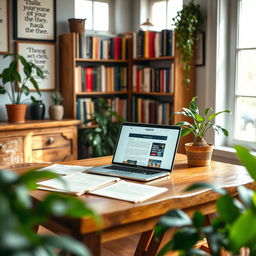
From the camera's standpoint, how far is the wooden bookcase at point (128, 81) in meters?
4.51

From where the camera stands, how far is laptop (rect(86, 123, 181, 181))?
2.44 meters

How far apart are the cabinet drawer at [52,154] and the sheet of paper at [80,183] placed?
2068 mm

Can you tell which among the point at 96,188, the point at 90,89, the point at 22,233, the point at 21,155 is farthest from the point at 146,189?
the point at 90,89

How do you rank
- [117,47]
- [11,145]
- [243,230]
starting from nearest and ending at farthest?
[243,230]
[11,145]
[117,47]

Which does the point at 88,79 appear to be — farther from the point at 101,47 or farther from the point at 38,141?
the point at 38,141

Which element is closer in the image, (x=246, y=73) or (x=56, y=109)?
(x=246, y=73)

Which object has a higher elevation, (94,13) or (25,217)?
(94,13)

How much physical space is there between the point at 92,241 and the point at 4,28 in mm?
3308

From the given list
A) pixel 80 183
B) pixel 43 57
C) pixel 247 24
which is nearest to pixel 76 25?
pixel 43 57

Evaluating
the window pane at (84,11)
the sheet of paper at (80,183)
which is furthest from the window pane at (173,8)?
the sheet of paper at (80,183)

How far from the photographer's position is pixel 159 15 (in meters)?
5.22

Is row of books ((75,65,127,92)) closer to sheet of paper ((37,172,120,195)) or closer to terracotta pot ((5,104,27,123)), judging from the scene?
terracotta pot ((5,104,27,123))

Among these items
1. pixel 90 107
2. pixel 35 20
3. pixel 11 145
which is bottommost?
pixel 11 145

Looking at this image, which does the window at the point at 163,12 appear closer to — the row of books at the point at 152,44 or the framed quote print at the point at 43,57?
the row of books at the point at 152,44
